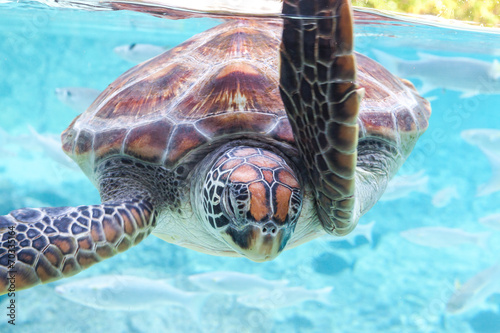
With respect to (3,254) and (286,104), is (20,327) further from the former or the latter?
(286,104)

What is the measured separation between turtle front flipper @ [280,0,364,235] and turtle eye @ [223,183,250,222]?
1.13 ft

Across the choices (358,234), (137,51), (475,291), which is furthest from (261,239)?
(358,234)

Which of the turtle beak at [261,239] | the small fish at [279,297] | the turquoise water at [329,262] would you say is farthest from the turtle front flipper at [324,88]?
the turquoise water at [329,262]

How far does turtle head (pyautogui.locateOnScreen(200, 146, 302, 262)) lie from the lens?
1513 millimetres

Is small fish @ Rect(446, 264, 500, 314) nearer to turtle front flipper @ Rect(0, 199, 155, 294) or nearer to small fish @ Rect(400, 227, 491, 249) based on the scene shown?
small fish @ Rect(400, 227, 491, 249)

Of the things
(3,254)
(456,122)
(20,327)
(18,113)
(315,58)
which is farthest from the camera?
(456,122)

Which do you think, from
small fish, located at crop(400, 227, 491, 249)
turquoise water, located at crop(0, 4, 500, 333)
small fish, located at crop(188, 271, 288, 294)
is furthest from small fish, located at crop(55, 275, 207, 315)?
small fish, located at crop(400, 227, 491, 249)

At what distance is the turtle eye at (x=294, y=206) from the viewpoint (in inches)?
62.3

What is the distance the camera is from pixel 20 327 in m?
4.83

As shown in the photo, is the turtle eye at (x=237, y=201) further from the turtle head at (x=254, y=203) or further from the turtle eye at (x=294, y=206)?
the turtle eye at (x=294, y=206)

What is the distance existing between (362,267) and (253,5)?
489cm

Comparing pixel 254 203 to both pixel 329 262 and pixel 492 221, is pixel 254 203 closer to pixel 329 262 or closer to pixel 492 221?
pixel 329 262

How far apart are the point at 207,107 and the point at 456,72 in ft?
17.1

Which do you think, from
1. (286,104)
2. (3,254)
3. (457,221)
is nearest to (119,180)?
(3,254)
